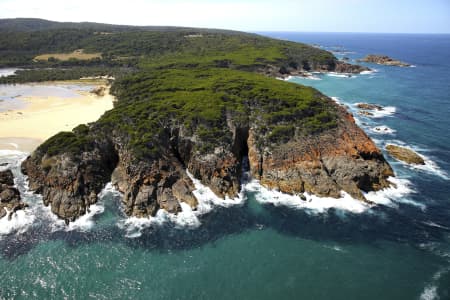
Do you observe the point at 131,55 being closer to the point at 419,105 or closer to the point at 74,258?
the point at 419,105

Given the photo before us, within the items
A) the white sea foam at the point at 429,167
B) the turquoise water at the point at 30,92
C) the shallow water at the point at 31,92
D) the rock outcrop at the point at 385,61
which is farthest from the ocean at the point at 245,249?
the rock outcrop at the point at 385,61

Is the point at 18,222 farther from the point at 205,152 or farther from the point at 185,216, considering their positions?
the point at 205,152

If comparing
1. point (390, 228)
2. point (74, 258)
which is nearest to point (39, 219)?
point (74, 258)

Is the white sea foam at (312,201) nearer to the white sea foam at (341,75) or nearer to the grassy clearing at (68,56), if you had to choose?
the white sea foam at (341,75)

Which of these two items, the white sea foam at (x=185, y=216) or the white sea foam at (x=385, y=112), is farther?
the white sea foam at (x=385, y=112)

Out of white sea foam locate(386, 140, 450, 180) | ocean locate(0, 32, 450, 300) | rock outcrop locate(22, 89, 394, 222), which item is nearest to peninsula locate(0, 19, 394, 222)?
rock outcrop locate(22, 89, 394, 222)

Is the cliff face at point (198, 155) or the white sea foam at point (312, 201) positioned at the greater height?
the cliff face at point (198, 155)

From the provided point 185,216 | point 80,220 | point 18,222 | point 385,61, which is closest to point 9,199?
point 18,222
